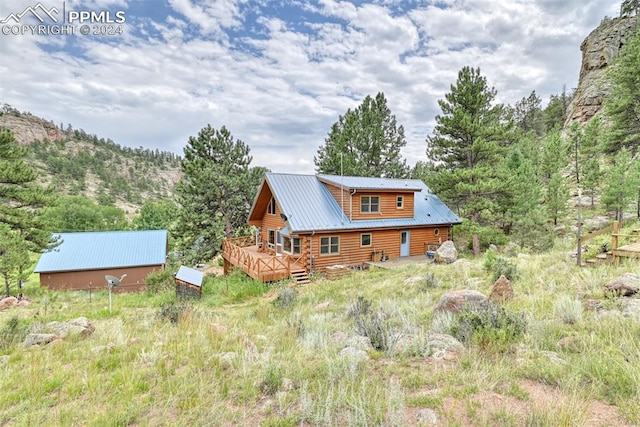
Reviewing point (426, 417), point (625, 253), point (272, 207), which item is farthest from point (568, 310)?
point (272, 207)

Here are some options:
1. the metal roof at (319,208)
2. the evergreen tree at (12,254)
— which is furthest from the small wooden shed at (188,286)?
the evergreen tree at (12,254)

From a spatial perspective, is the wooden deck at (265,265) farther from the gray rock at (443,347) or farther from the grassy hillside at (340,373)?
the gray rock at (443,347)

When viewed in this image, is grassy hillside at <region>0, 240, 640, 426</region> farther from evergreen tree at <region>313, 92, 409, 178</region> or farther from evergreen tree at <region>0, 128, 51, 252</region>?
evergreen tree at <region>313, 92, 409, 178</region>

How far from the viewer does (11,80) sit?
82.1 feet

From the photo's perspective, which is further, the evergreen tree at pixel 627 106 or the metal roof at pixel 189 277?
the evergreen tree at pixel 627 106

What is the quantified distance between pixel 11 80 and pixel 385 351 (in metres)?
37.5

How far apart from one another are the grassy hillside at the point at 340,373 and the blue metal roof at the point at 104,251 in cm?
1742

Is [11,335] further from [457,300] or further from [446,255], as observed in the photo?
[446,255]

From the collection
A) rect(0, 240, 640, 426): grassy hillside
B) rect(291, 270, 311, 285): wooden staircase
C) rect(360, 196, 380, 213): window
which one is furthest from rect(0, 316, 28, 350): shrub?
rect(360, 196, 380, 213): window

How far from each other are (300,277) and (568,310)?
1073 cm

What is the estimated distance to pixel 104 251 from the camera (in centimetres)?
2239

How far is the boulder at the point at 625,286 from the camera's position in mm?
5621

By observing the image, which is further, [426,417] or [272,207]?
[272,207]

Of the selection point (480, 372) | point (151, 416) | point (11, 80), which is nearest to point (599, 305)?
point (480, 372)
